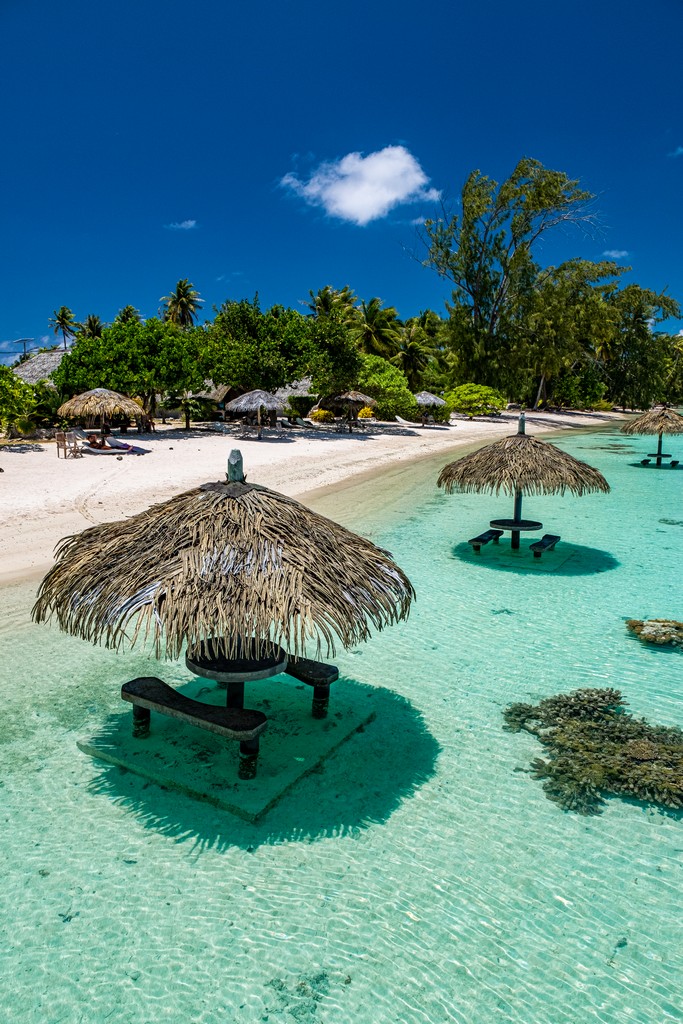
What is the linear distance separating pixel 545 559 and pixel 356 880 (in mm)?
8734

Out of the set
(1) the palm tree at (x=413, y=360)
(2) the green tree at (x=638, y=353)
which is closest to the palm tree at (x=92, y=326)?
(1) the palm tree at (x=413, y=360)

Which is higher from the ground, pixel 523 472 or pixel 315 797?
pixel 523 472

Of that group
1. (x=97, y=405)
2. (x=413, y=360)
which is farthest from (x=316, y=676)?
(x=413, y=360)

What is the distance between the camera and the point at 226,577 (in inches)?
179

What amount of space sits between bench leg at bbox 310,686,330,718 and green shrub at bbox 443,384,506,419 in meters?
42.4

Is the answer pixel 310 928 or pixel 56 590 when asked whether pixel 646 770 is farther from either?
pixel 56 590

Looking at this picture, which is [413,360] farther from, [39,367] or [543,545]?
[543,545]

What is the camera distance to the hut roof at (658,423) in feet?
74.9

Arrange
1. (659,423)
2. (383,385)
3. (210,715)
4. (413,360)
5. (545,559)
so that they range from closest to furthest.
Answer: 1. (210,715)
2. (545,559)
3. (659,423)
4. (383,385)
5. (413,360)

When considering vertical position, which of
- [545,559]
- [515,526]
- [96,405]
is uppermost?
[96,405]

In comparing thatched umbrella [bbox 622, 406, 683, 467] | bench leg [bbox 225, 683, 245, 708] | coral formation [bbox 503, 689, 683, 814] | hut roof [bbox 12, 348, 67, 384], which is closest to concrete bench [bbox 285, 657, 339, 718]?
bench leg [bbox 225, 683, 245, 708]

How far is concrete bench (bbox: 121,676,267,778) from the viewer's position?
15.8 ft

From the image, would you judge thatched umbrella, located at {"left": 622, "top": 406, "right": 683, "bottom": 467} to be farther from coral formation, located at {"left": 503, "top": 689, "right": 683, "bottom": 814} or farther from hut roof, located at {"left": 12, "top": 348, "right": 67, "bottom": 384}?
hut roof, located at {"left": 12, "top": 348, "right": 67, "bottom": 384}

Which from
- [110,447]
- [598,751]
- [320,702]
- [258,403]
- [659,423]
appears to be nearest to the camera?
[598,751]
